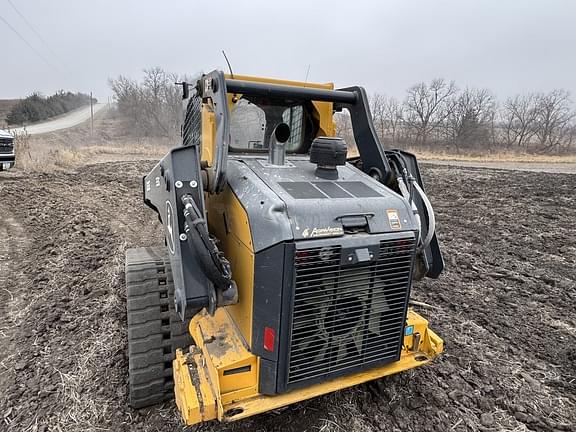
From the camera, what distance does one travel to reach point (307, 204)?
2.13 meters

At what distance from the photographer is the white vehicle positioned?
11.5 meters

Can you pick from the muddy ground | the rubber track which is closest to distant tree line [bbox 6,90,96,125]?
the muddy ground

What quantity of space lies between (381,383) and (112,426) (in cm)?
189

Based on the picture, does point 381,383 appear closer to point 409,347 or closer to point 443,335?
point 409,347

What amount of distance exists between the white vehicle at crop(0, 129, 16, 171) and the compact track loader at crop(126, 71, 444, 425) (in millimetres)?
11363

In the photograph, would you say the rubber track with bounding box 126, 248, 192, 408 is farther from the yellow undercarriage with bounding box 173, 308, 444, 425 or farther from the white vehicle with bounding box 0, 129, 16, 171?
the white vehicle with bounding box 0, 129, 16, 171

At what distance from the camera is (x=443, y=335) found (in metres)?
3.79

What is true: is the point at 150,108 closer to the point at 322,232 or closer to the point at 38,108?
the point at 38,108

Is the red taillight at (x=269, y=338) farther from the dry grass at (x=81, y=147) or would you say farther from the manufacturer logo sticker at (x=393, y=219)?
the dry grass at (x=81, y=147)

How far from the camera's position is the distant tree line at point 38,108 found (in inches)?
1510

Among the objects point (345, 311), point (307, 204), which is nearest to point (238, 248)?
point (307, 204)

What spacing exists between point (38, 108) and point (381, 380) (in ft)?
159

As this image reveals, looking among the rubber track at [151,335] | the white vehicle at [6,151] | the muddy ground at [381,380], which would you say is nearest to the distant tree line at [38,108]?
the white vehicle at [6,151]

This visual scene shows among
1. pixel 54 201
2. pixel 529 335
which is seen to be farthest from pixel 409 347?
pixel 54 201
